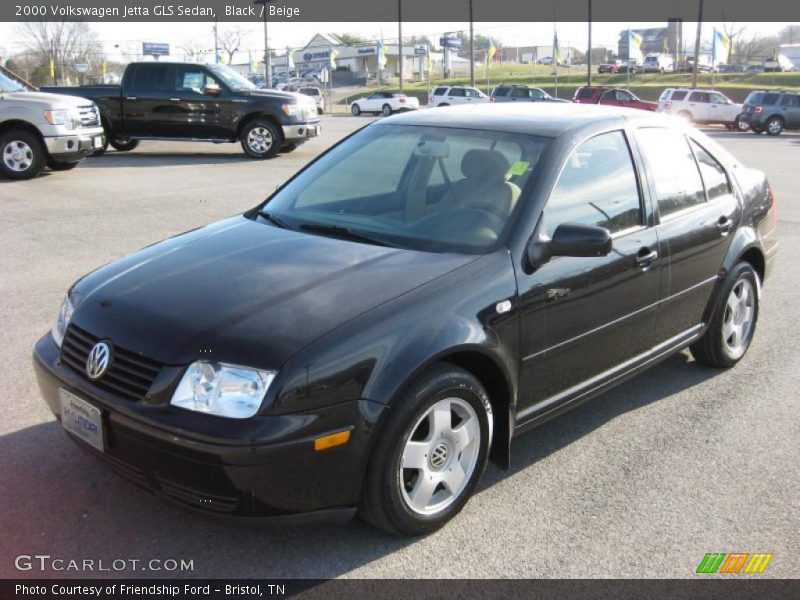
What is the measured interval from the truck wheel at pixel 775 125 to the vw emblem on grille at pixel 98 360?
33.5 metres

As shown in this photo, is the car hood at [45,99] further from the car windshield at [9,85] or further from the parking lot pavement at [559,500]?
the parking lot pavement at [559,500]

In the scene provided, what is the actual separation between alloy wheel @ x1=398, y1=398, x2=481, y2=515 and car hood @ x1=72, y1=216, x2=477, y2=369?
20.7 inches

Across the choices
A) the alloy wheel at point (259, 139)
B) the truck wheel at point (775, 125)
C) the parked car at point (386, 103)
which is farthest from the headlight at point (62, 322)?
the parked car at point (386, 103)

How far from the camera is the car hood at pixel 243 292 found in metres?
2.80

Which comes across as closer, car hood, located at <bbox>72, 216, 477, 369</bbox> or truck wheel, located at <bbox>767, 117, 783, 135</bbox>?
car hood, located at <bbox>72, 216, 477, 369</bbox>

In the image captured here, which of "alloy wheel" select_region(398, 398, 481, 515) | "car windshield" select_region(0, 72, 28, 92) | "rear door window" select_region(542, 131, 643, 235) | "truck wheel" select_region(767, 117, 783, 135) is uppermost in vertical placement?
"car windshield" select_region(0, 72, 28, 92)

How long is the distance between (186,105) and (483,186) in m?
13.7

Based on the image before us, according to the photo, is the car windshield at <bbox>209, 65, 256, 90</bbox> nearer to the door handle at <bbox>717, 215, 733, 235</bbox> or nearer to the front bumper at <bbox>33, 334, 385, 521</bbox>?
the door handle at <bbox>717, 215, 733, 235</bbox>

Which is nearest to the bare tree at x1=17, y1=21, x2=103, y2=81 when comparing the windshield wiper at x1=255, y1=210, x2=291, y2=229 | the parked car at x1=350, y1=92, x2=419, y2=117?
the parked car at x1=350, y1=92, x2=419, y2=117

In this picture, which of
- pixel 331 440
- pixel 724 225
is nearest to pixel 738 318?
pixel 724 225

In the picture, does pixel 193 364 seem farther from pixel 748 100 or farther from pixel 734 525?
pixel 748 100

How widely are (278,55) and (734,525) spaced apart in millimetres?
102388

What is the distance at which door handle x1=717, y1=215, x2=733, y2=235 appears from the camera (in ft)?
15.5

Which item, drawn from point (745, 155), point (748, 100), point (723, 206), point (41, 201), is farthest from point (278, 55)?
point (723, 206)
